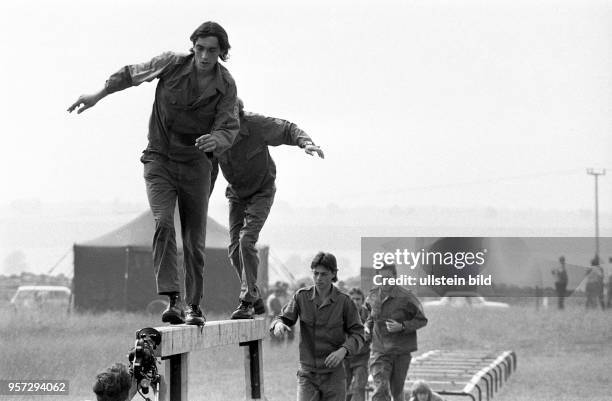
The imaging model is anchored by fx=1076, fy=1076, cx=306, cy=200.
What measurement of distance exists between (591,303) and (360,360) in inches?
321

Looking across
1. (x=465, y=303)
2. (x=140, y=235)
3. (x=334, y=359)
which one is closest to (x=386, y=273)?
(x=334, y=359)

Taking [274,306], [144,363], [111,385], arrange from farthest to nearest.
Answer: [274,306] < [144,363] < [111,385]

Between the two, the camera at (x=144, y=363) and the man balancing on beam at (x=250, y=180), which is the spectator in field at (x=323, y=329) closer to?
the man balancing on beam at (x=250, y=180)

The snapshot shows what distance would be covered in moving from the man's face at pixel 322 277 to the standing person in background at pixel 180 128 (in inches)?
31.7

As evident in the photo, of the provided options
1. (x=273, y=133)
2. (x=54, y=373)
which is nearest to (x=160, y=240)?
(x=273, y=133)

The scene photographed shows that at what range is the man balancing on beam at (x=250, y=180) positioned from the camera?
24.6ft

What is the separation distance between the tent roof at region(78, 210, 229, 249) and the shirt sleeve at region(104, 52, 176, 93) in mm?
11760

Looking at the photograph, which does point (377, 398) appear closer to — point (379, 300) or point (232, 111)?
point (379, 300)

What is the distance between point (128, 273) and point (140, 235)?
0.66 meters

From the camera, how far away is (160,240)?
601 centimetres

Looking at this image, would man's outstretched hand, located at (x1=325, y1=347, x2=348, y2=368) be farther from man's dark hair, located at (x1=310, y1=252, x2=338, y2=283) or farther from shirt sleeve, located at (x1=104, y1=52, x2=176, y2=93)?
shirt sleeve, located at (x1=104, y1=52, x2=176, y2=93)

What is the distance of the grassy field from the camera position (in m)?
15.5

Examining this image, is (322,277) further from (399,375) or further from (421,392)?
(399,375)

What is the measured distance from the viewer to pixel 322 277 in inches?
261
